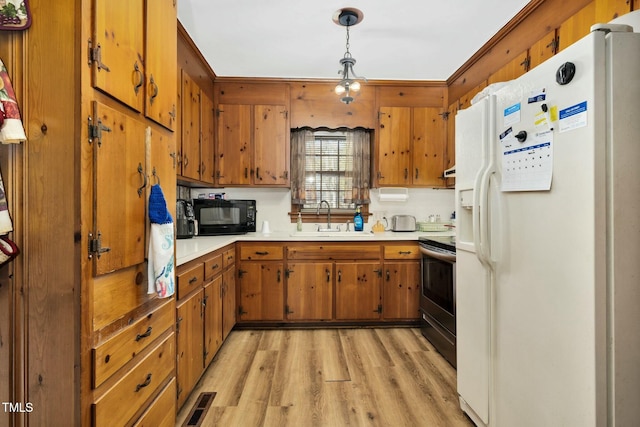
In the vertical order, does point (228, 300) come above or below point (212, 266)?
below

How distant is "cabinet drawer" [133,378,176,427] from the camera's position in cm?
122

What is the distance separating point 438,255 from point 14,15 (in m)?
2.58

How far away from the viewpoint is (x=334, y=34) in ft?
8.01

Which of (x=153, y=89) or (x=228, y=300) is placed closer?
(x=153, y=89)

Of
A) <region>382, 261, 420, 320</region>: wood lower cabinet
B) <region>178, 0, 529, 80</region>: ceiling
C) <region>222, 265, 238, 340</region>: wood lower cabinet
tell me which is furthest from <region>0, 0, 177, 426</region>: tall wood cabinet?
<region>382, 261, 420, 320</region>: wood lower cabinet

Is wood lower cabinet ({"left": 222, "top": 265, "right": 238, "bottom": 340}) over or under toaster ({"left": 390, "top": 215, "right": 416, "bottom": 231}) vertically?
under

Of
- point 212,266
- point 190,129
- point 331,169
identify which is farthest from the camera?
point 331,169

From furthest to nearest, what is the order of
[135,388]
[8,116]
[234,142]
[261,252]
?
[234,142] → [261,252] → [135,388] → [8,116]

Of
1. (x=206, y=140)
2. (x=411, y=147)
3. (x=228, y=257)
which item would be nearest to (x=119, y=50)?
(x=228, y=257)

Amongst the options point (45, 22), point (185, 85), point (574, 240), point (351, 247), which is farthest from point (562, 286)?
point (185, 85)

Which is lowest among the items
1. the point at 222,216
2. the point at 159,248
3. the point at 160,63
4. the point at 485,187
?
the point at 159,248

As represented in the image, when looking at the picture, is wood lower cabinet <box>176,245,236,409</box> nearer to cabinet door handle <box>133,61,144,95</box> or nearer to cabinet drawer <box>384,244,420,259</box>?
cabinet door handle <box>133,61,144,95</box>

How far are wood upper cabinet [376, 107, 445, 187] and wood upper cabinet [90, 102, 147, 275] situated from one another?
8.66ft

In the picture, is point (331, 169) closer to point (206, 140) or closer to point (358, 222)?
point (358, 222)
